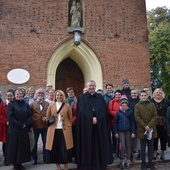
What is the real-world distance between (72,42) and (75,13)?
1228 millimetres

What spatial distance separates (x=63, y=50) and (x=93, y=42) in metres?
1.31

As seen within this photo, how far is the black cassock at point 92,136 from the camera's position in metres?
4.58

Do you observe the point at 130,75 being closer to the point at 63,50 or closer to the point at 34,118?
the point at 63,50

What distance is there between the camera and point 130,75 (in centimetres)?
1015

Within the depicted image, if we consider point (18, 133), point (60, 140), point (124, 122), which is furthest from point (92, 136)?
point (18, 133)

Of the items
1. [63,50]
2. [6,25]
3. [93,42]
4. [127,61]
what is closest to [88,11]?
[93,42]

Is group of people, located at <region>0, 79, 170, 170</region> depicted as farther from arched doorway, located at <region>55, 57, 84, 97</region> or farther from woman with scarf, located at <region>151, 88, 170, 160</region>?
arched doorway, located at <region>55, 57, 84, 97</region>

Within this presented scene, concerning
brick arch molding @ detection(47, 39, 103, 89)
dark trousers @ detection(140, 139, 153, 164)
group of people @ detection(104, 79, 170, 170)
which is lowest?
dark trousers @ detection(140, 139, 153, 164)

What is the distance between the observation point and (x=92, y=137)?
4672 mm

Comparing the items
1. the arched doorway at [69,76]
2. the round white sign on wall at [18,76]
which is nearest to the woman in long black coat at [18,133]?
the round white sign on wall at [18,76]

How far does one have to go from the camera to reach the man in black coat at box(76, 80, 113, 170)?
15.0 feet

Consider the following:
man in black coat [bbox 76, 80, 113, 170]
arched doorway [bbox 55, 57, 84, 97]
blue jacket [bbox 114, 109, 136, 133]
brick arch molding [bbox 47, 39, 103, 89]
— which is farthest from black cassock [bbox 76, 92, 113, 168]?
arched doorway [bbox 55, 57, 84, 97]

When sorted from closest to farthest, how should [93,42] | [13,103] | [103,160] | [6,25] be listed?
[103,160] → [13,103] → [6,25] → [93,42]

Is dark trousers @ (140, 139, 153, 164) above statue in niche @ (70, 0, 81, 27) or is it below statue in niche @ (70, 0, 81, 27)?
below
